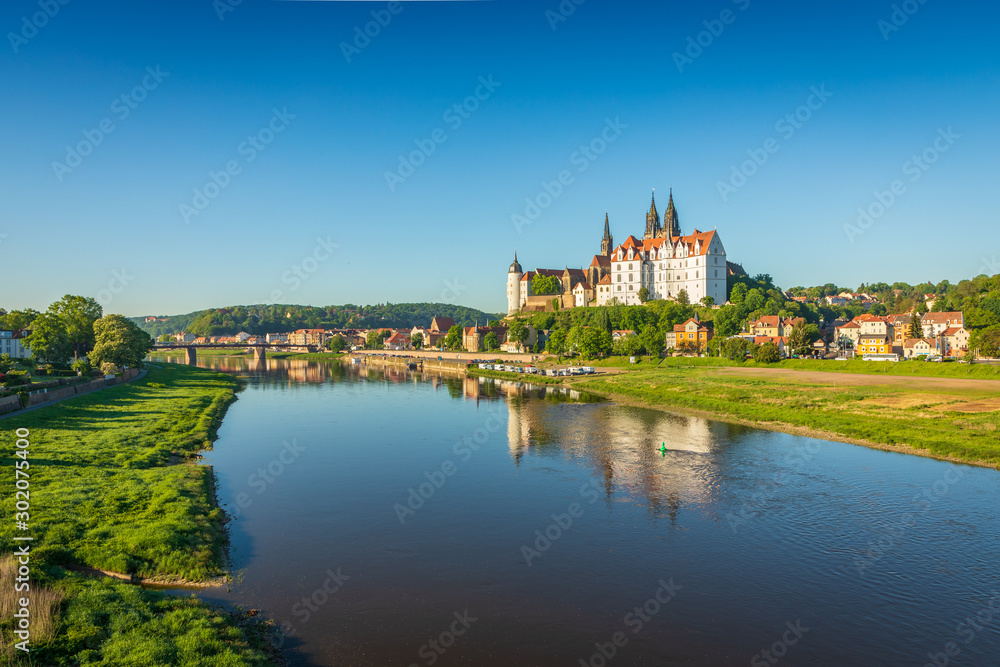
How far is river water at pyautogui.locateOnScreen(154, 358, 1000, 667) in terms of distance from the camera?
14.0 meters

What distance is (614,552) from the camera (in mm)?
19156

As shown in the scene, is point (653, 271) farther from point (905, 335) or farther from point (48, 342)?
point (48, 342)

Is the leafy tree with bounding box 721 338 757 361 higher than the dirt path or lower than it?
higher

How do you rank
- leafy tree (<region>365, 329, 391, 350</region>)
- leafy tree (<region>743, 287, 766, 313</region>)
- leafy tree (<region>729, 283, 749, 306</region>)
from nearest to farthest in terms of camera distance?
leafy tree (<region>743, 287, 766, 313</region>) → leafy tree (<region>729, 283, 749, 306</region>) → leafy tree (<region>365, 329, 391, 350</region>)

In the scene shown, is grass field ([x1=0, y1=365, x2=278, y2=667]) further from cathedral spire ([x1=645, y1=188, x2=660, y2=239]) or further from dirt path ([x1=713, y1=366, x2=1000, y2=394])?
cathedral spire ([x1=645, y1=188, x2=660, y2=239])

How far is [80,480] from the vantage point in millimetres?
22562

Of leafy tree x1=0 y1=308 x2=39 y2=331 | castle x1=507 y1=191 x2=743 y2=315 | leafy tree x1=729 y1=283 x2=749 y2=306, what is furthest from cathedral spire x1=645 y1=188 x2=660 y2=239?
leafy tree x1=0 y1=308 x2=39 y2=331

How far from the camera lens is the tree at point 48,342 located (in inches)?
2245

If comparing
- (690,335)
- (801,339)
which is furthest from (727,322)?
(801,339)

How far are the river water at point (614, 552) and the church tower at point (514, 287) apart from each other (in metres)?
114

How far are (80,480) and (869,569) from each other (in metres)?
26.5

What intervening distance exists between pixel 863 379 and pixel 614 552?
48284 millimetres

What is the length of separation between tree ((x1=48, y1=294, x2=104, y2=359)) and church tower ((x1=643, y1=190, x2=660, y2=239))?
94.5 meters

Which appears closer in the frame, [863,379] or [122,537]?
[122,537]
